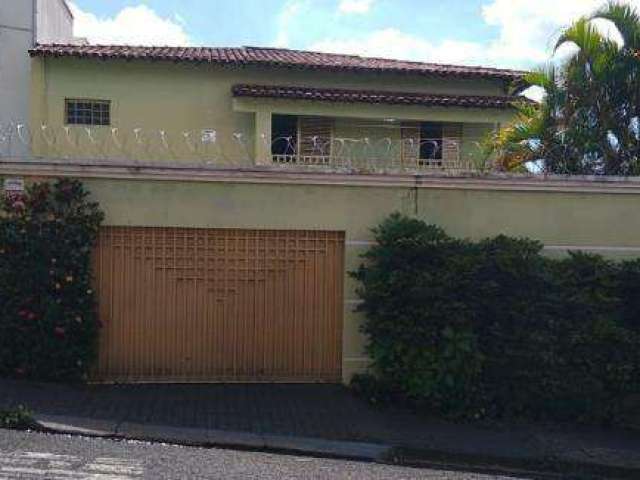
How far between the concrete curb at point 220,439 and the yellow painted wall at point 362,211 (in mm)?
2238

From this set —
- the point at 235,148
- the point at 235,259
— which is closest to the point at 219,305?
the point at 235,259

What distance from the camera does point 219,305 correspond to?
9258 millimetres

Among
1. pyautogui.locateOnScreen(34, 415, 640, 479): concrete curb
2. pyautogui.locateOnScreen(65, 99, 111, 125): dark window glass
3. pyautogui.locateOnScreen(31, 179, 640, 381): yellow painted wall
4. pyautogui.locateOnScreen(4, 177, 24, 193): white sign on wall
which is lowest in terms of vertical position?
pyautogui.locateOnScreen(34, 415, 640, 479): concrete curb

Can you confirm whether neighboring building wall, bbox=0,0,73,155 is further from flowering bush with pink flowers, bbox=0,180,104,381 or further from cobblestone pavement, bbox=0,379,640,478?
cobblestone pavement, bbox=0,379,640,478

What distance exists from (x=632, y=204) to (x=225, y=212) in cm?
472

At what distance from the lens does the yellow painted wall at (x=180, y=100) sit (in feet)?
54.5

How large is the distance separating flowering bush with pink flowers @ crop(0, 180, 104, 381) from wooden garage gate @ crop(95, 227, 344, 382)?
1.15ft

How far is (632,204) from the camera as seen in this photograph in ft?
31.0

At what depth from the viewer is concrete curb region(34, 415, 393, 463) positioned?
6.99 m

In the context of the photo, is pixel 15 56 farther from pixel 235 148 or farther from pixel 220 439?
pixel 220 439

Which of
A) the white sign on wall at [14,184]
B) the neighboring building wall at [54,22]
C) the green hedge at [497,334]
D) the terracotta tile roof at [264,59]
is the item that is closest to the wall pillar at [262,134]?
the terracotta tile roof at [264,59]

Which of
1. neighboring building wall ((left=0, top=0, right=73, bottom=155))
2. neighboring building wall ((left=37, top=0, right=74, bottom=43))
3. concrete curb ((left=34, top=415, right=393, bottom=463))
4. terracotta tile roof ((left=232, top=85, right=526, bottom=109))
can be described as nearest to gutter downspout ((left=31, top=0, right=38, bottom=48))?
neighboring building wall ((left=0, top=0, right=73, bottom=155))

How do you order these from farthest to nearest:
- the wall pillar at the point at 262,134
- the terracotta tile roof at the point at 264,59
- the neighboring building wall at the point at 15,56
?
the neighboring building wall at the point at 15,56
the terracotta tile roof at the point at 264,59
the wall pillar at the point at 262,134

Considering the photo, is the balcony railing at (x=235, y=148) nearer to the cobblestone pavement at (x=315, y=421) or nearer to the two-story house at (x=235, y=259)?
the two-story house at (x=235, y=259)
